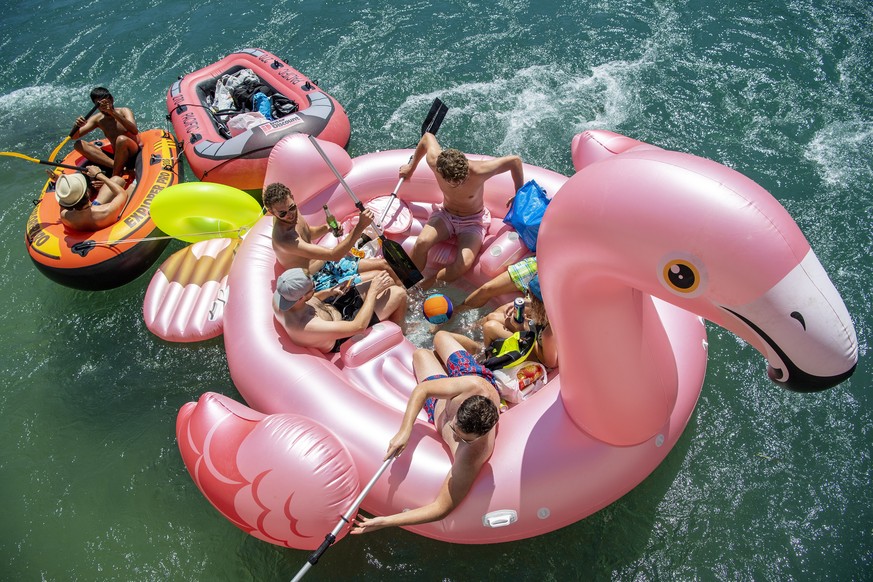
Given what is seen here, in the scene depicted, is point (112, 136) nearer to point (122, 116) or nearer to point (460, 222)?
point (122, 116)

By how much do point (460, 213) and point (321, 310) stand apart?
1.35m

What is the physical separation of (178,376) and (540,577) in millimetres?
3170

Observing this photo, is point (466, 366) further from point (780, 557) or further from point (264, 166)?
point (264, 166)

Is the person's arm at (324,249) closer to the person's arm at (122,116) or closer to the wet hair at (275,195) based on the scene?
the wet hair at (275,195)

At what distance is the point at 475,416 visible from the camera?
2752 mm

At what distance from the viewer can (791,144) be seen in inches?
228

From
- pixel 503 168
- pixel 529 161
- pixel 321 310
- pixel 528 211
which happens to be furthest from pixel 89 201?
pixel 529 161

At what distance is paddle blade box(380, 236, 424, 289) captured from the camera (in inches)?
175

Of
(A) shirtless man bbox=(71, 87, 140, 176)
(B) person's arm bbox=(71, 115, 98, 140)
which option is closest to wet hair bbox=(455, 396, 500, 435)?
(A) shirtless man bbox=(71, 87, 140, 176)

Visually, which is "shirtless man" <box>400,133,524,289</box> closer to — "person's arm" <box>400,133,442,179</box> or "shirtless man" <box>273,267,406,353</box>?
"person's arm" <box>400,133,442,179</box>

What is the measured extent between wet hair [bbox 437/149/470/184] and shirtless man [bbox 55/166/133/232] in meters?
3.18

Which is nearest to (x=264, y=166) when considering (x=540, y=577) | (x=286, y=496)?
(x=286, y=496)

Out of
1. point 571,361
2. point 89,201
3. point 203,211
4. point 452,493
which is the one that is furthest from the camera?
point 89,201

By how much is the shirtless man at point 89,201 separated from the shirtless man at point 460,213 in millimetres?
2755
